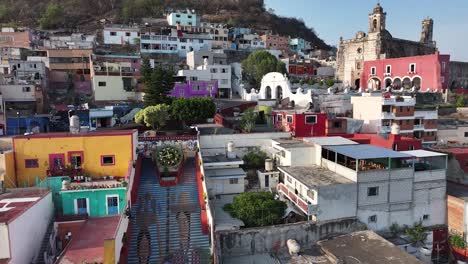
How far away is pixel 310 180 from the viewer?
17938 millimetres

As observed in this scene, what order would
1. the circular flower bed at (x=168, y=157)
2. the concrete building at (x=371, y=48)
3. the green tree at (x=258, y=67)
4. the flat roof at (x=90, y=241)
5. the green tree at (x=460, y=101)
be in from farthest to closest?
the concrete building at (x=371, y=48)
the green tree at (x=258, y=67)
the green tree at (x=460, y=101)
the circular flower bed at (x=168, y=157)
the flat roof at (x=90, y=241)

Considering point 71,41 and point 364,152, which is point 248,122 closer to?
point 364,152

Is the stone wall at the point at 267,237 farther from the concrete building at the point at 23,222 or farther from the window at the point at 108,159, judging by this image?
the concrete building at the point at 23,222

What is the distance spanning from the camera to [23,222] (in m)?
12.9

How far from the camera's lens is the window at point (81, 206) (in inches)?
635

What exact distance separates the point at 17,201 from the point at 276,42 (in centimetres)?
6262

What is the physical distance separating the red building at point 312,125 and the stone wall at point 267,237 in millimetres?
8690

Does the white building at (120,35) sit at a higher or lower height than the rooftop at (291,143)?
higher

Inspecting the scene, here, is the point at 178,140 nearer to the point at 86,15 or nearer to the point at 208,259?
the point at 208,259

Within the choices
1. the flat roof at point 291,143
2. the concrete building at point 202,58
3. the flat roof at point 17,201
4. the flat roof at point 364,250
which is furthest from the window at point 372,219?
the concrete building at point 202,58

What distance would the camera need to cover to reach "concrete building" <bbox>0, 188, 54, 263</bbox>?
11.8 m

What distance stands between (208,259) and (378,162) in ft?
35.8

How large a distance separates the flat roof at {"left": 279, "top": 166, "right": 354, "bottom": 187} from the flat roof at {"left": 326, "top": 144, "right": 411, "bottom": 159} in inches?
52.1

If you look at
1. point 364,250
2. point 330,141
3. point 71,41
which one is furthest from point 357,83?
point 71,41
